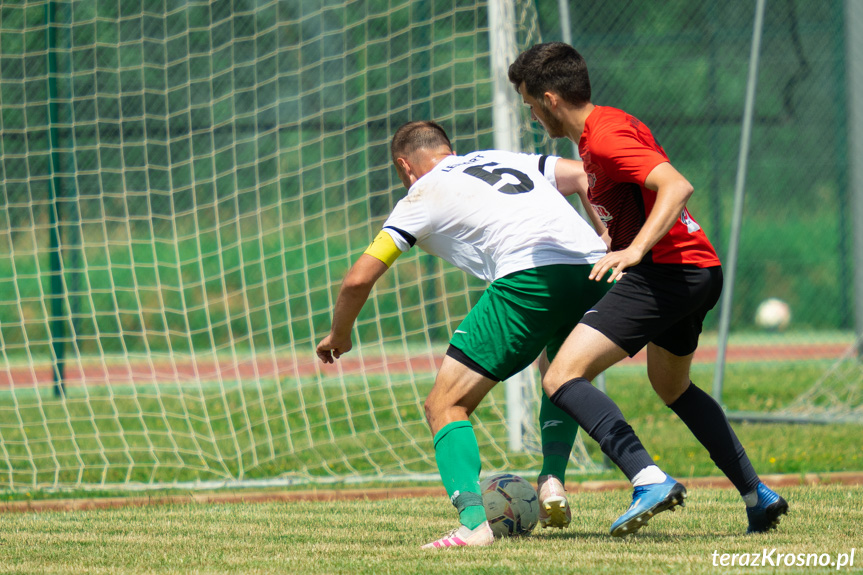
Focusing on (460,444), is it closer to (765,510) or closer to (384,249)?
(384,249)

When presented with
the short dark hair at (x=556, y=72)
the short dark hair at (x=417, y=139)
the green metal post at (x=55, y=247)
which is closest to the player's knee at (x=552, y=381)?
the short dark hair at (x=556, y=72)

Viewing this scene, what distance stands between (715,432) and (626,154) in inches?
46.6

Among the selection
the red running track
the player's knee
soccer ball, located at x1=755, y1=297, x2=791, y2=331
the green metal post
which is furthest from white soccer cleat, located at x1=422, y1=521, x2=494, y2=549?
soccer ball, located at x1=755, y1=297, x2=791, y2=331

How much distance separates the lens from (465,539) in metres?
3.68

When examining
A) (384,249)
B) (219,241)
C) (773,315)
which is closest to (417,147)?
(384,249)

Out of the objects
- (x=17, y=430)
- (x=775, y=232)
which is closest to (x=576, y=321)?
(x=17, y=430)

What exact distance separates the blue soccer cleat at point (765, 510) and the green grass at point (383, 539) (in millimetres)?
67

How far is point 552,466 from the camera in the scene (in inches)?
161

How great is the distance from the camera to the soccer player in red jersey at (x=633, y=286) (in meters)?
3.40

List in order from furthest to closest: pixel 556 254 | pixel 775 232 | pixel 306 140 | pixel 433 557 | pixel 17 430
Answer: pixel 775 232 → pixel 306 140 → pixel 17 430 → pixel 556 254 → pixel 433 557

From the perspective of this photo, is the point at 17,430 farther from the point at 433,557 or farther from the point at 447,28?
the point at 433,557

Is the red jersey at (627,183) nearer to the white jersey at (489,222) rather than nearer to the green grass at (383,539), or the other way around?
the white jersey at (489,222)

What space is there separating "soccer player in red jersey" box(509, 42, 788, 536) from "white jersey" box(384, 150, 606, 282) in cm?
18

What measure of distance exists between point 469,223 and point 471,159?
32 cm
